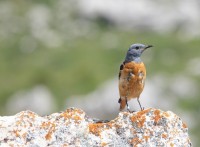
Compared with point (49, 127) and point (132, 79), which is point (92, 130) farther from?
point (132, 79)

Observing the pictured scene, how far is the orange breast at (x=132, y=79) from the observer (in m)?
16.3

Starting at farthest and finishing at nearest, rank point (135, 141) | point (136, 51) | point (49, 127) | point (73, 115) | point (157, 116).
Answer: point (136, 51) < point (73, 115) < point (157, 116) < point (49, 127) < point (135, 141)

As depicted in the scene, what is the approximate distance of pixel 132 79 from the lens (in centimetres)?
1644

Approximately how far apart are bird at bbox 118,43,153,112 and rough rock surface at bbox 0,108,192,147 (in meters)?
2.10

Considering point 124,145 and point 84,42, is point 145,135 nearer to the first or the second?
point 124,145

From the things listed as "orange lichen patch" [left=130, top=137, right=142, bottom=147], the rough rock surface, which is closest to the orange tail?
the rough rock surface

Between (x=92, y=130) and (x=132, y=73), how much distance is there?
271 centimetres

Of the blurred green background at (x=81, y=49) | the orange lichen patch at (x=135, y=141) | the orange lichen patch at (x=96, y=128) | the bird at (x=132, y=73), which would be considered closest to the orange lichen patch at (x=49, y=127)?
the orange lichen patch at (x=96, y=128)

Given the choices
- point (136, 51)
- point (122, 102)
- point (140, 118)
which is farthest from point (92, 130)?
point (122, 102)

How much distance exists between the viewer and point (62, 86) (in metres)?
135

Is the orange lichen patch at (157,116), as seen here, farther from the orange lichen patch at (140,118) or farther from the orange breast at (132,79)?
the orange breast at (132,79)

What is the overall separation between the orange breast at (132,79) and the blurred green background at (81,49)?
3472 inches

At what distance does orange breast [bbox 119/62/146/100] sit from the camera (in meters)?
16.3

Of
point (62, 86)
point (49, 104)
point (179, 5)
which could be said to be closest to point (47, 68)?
point (62, 86)
